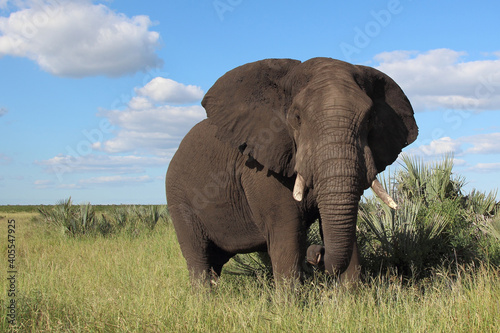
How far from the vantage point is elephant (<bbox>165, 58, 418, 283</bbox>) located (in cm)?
443

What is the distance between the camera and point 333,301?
5.02 metres

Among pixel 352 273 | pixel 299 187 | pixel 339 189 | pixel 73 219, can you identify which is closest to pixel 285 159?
pixel 299 187

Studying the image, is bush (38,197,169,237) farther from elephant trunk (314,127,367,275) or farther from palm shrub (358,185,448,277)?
elephant trunk (314,127,367,275)

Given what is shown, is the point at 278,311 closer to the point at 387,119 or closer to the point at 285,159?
the point at 285,159

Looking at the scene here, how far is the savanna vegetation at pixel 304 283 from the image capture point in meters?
4.64

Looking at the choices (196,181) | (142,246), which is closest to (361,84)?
(196,181)

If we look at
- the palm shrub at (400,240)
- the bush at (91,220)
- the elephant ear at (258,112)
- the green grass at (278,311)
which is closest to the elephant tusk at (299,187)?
the elephant ear at (258,112)

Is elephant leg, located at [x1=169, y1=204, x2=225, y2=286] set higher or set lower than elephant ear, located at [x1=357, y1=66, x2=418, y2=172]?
lower

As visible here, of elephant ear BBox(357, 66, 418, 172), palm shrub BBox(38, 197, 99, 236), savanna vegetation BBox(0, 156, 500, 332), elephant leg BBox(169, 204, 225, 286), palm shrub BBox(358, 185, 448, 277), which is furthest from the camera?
palm shrub BBox(38, 197, 99, 236)

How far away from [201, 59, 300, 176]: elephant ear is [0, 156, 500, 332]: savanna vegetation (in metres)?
1.42

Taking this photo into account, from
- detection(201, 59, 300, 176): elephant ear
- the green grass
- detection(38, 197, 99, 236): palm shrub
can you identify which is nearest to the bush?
detection(38, 197, 99, 236): palm shrub

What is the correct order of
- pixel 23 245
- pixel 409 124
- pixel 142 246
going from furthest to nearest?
pixel 23 245 → pixel 142 246 → pixel 409 124

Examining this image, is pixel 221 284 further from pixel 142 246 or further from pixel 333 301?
pixel 142 246

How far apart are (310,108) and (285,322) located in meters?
1.89
